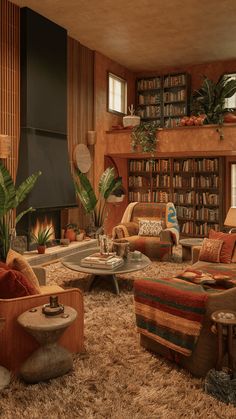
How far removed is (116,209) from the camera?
8.95 metres

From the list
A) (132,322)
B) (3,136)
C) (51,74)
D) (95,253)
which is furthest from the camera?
(51,74)

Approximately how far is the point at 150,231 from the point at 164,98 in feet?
13.3

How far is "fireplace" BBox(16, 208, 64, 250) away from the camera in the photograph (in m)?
6.06

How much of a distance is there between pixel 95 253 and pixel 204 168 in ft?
14.3

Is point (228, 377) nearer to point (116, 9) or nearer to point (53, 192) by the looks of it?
point (53, 192)

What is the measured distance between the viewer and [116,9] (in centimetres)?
607

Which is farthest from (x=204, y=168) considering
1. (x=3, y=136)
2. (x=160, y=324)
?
(x=160, y=324)

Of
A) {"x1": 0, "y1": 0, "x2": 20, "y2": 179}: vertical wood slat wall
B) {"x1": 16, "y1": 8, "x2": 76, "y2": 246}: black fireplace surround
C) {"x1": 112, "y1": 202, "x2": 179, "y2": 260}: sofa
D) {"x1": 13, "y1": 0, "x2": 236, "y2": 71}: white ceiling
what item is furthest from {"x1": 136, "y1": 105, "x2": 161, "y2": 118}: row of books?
{"x1": 0, "y1": 0, "x2": 20, "y2": 179}: vertical wood slat wall

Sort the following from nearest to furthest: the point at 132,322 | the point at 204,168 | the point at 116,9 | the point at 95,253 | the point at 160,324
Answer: the point at 160,324 < the point at 132,322 < the point at 95,253 < the point at 116,9 < the point at 204,168

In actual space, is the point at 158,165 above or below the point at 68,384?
above

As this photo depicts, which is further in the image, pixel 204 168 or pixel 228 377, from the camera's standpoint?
pixel 204 168

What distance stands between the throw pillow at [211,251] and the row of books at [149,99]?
539cm

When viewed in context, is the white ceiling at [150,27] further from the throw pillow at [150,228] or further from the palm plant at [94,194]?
the throw pillow at [150,228]

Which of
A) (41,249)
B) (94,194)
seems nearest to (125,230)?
(94,194)
